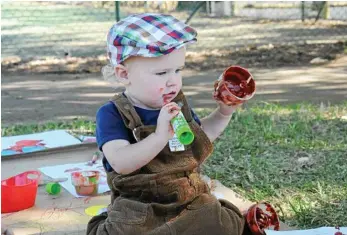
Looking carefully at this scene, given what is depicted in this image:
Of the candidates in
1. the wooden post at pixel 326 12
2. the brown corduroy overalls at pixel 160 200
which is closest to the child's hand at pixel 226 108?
the brown corduroy overalls at pixel 160 200

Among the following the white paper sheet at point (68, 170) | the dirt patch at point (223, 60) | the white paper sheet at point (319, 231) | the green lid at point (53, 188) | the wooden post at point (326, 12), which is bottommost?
the wooden post at point (326, 12)

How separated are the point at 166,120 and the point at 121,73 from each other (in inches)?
9.8

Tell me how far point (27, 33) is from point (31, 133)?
18.3 feet

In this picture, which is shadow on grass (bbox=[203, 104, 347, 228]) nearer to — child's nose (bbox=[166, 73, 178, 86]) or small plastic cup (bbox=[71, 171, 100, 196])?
small plastic cup (bbox=[71, 171, 100, 196])

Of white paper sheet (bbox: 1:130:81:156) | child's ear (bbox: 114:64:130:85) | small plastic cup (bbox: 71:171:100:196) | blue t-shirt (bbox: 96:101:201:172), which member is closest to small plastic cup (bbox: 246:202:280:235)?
blue t-shirt (bbox: 96:101:201:172)

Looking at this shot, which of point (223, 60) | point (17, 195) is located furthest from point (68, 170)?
point (223, 60)

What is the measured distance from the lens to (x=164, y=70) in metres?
1.88

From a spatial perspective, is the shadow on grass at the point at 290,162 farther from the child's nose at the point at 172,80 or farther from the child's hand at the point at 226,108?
the child's nose at the point at 172,80

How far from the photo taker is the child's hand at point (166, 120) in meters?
1.79

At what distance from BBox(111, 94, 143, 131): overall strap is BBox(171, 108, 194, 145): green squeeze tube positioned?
18 centimetres

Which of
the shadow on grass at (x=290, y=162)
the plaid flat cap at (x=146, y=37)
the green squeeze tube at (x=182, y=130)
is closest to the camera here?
the green squeeze tube at (x=182, y=130)

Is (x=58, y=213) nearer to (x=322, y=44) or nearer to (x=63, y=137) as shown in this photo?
(x=63, y=137)

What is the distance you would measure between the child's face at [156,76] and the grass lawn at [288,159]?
723 millimetres

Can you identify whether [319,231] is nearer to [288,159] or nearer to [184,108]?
[184,108]
